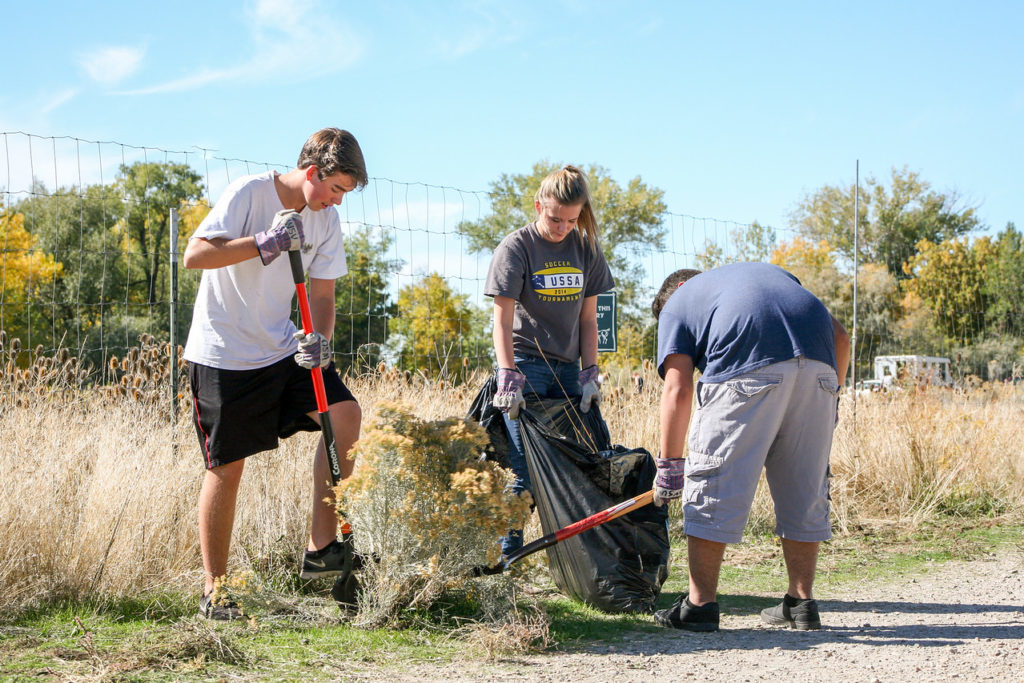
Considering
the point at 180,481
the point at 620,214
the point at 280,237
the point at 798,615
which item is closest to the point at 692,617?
the point at 798,615

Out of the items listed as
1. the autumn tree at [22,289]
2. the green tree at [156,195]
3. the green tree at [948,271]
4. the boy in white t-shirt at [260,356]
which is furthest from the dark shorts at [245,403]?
the green tree at [156,195]

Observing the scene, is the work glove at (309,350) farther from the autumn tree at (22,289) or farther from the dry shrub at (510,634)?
the autumn tree at (22,289)

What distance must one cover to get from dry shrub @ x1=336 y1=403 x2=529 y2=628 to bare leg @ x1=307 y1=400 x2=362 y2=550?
21cm

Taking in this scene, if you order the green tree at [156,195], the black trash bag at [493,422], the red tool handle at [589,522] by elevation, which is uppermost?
the green tree at [156,195]

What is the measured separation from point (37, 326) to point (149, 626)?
20130mm

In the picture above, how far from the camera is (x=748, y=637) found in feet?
11.1

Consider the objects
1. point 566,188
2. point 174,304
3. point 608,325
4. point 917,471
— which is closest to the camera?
point 566,188

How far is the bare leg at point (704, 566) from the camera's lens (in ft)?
11.1

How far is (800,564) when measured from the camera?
3.45 m

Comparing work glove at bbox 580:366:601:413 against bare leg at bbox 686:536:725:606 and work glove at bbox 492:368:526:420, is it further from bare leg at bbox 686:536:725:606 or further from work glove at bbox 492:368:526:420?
bare leg at bbox 686:536:725:606

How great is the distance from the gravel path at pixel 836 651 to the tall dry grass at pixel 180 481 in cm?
121

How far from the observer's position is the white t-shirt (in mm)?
3398

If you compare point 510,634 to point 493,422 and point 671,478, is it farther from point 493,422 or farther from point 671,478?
point 493,422

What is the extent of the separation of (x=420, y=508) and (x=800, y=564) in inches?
58.2
